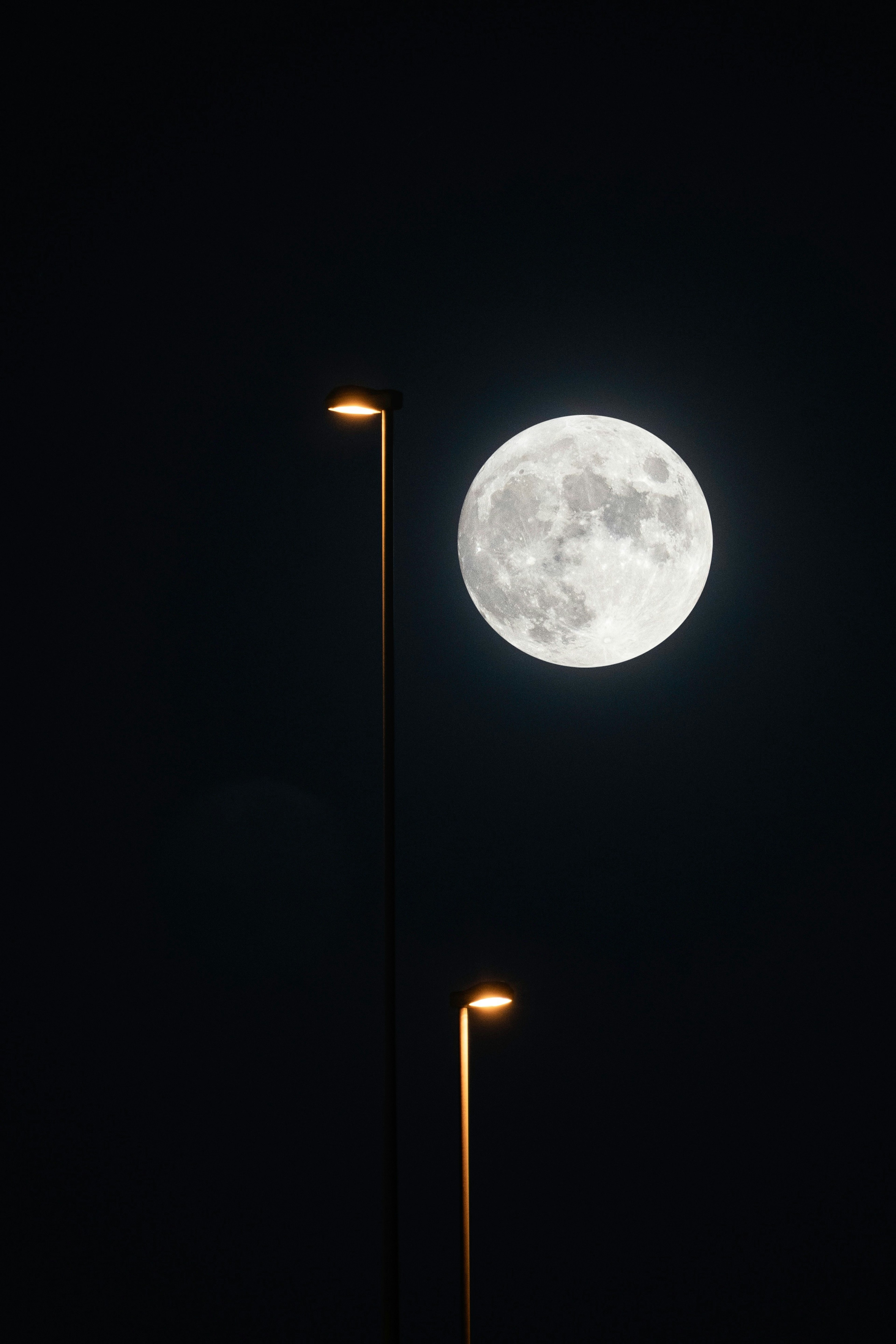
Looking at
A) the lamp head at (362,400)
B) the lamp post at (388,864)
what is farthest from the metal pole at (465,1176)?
the lamp head at (362,400)

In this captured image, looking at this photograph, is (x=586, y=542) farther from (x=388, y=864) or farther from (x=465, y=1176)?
(x=465, y=1176)

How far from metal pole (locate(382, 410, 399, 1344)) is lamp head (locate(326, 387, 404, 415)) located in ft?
0.30

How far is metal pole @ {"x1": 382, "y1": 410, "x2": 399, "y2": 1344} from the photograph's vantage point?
3779 millimetres

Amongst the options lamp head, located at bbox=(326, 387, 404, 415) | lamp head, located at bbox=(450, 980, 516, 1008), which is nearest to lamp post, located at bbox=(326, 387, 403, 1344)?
lamp head, located at bbox=(326, 387, 404, 415)

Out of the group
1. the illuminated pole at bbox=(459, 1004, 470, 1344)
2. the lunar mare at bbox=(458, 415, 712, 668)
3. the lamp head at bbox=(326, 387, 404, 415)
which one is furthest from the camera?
the lunar mare at bbox=(458, 415, 712, 668)

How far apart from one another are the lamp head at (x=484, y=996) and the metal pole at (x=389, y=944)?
348 millimetres

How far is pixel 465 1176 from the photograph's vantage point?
447cm

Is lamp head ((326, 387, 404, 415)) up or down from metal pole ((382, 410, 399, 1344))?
up

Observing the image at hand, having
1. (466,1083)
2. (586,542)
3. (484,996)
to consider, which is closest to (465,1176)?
(466,1083)

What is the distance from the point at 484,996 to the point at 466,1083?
49 centimetres

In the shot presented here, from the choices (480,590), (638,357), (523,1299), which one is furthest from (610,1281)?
(638,357)

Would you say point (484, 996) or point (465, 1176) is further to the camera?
point (465, 1176)

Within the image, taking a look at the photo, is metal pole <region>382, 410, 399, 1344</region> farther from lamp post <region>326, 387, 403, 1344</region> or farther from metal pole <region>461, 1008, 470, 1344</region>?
metal pole <region>461, 1008, 470, 1344</region>

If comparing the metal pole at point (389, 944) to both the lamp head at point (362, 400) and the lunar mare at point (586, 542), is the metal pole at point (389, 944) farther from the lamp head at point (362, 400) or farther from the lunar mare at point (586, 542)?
the lunar mare at point (586, 542)
